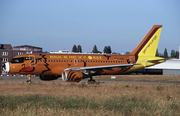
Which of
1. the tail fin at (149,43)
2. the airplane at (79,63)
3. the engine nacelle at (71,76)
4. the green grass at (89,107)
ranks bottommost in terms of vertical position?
the green grass at (89,107)

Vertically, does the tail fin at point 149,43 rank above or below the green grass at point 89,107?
above

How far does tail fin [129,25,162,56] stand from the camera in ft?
136

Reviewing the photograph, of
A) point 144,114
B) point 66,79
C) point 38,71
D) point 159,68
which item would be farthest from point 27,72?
point 159,68

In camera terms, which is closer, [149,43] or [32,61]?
[32,61]

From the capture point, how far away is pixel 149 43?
4172 cm

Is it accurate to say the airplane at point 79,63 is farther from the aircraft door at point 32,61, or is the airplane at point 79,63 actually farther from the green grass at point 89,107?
the green grass at point 89,107

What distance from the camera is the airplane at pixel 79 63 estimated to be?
33.7 meters

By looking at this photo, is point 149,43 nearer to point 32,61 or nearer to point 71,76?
point 71,76

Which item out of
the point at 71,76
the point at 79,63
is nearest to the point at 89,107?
the point at 71,76

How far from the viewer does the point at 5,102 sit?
48.3 ft

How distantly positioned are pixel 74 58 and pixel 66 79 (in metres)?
5.45

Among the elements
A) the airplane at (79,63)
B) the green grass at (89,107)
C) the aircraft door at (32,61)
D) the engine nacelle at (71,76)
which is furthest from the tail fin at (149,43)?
the green grass at (89,107)

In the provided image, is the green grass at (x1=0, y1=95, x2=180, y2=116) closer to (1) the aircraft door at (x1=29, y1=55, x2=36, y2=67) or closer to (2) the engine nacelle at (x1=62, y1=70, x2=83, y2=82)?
(2) the engine nacelle at (x1=62, y1=70, x2=83, y2=82)

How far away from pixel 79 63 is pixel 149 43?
40.3 ft
